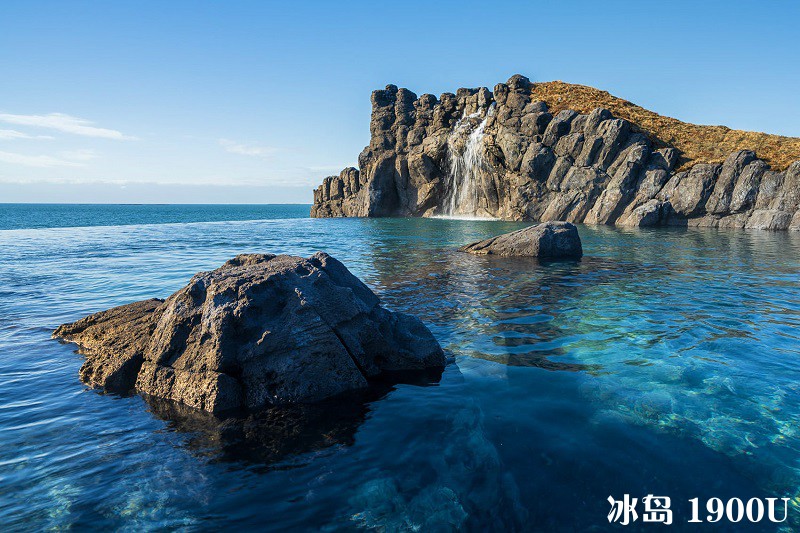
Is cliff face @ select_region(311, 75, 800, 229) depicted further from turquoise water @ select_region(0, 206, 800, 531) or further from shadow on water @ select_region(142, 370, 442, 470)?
shadow on water @ select_region(142, 370, 442, 470)

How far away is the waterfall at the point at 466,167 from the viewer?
81438 millimetres

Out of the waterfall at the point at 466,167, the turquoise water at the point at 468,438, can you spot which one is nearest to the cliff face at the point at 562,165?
the waterfall at the point at 466,167

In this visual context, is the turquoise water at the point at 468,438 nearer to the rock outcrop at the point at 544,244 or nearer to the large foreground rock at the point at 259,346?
the large foreground rock at the point at 259,346

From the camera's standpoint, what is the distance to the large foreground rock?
8477 mm

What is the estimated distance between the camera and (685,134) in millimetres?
66812

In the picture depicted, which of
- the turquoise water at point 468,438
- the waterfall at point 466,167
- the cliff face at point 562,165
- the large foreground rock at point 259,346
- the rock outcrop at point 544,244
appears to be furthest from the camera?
the waterfall at point 466,167

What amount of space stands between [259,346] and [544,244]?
71.9 feet

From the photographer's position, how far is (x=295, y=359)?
861cm

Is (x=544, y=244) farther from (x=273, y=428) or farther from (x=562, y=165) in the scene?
(x=562, y=165)

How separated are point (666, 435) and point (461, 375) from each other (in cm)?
388

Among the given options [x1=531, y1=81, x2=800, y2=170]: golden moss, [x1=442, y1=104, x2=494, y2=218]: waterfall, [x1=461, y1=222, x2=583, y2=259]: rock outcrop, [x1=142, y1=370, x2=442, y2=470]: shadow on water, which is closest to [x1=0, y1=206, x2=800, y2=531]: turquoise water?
[x1=142, y1=370, x2=442, y2=470]: shadow on water

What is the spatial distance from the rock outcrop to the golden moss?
41.1 metres

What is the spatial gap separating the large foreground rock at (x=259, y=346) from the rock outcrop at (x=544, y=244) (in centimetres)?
1838

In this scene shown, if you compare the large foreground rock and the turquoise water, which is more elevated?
the large foreground rock
